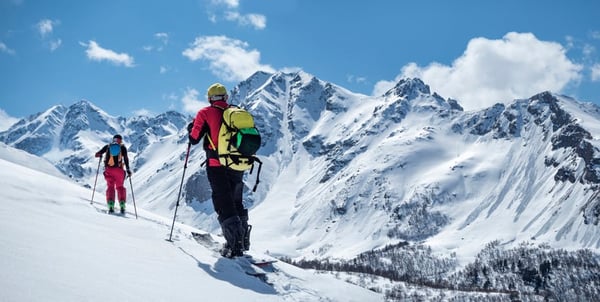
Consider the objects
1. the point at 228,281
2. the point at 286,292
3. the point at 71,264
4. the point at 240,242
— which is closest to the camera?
the point at 71,264

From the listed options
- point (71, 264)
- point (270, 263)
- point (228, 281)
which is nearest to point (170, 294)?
point (71, 264)

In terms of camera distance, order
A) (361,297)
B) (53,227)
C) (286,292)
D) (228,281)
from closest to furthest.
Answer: (53,227) < (228,281) < (286,292) < (361,297)

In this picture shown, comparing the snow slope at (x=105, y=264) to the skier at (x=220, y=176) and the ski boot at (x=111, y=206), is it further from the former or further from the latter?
the ski boot at (x=111, y=206)

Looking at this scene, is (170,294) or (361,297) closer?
(170,294)

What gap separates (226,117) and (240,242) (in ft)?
9.05

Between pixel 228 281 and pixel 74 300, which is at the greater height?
pixel 228 281

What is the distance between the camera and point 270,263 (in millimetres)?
11438

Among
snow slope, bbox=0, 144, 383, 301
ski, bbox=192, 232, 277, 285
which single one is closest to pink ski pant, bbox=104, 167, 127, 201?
snow slope, bbox=0, 144, 383, 301

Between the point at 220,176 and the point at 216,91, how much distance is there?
72.9 inches

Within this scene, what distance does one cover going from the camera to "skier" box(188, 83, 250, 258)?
10.7 meters

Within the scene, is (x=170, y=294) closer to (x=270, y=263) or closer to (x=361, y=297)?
(x=270, y=263)

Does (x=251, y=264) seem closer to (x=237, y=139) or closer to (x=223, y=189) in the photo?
(x=223, y=189)

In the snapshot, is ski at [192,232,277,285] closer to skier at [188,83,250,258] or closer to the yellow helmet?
skier at [188,83,250,258]

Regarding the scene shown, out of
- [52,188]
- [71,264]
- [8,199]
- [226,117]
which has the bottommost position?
[71,264]
